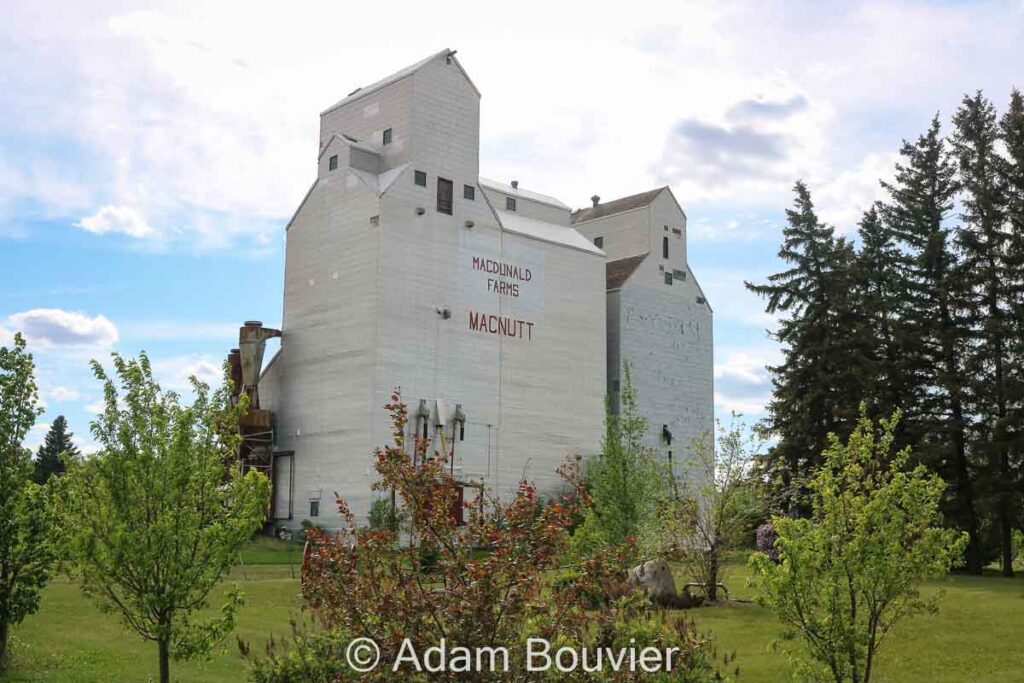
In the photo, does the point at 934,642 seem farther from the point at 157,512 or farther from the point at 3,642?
the point at 3,642

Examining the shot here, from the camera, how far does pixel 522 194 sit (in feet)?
225

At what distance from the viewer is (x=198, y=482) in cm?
1661

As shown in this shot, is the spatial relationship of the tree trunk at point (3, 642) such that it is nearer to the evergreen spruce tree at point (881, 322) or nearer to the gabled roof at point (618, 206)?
the evergreen spruce tree at point (881, 322)

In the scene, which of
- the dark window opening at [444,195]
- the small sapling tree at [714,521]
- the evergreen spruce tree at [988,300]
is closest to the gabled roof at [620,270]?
the dark window opening at [444,195]

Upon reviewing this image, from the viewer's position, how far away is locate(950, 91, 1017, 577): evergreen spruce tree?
41.7 m

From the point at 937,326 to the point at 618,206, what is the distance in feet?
100

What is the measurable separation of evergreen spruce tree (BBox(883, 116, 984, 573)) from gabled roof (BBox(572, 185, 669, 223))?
76.0 ft

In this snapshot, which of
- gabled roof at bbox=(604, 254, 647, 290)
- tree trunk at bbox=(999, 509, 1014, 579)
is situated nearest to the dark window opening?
gabled roof at bbox=(604, 254, 647, 290)

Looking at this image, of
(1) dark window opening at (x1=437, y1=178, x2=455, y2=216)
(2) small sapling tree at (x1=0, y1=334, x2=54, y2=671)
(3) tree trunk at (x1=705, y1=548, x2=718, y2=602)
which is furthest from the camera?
(1) dark window opening at (x1=437, y1=178, x2=455, y2=216)

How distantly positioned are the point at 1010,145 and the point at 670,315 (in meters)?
27.8

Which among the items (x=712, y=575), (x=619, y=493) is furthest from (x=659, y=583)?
(x=712, y=575)

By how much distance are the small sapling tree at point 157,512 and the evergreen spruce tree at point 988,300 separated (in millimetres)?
33711

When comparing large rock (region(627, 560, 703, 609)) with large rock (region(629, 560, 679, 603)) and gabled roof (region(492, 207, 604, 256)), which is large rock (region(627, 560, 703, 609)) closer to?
large rock (region(629, 560, 679, 603))

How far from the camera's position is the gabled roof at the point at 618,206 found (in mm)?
71875
